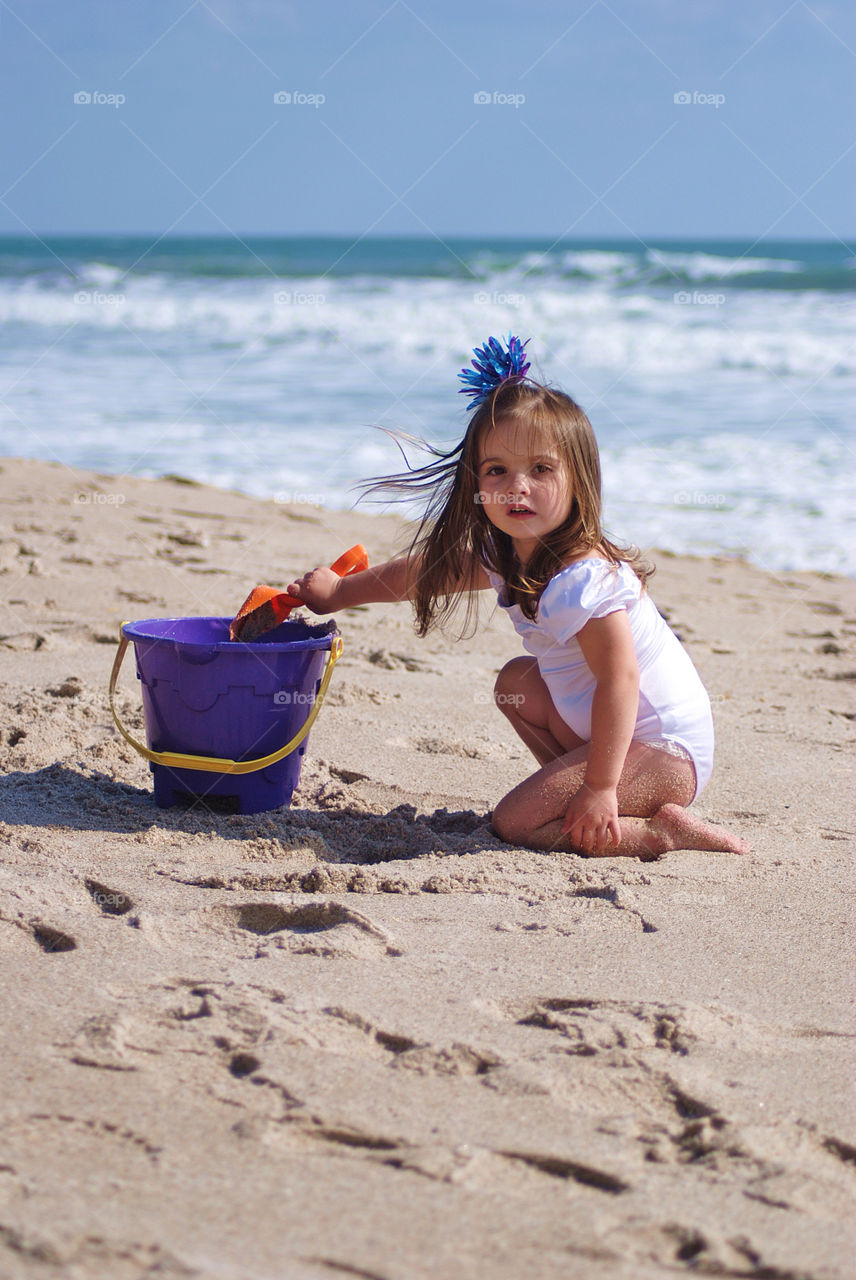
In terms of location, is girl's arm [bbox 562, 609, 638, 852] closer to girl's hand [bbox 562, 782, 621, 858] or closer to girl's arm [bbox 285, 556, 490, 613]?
girl's hand [bbox 562, 782, 621, 858]

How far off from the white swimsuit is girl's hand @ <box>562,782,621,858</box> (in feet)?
0.57

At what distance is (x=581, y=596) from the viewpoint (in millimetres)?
Answer: 2207

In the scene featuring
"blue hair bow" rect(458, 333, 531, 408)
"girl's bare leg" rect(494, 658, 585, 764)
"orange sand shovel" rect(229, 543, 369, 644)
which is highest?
"blue hair bow" rect(458, 333, 531, 408)

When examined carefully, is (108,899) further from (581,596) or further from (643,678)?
(643,678)

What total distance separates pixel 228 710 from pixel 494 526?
26.9 inches

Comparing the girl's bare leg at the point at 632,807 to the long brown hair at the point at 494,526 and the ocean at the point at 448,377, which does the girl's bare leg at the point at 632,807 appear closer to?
the long brown hair at the point at 494,526

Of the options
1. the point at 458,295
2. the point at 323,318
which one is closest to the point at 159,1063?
the point at 323,318

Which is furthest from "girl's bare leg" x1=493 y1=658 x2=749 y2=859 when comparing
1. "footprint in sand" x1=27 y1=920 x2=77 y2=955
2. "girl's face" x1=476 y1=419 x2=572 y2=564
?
"footprint in sand" x1=27 y1=920 x2=77 y2=955

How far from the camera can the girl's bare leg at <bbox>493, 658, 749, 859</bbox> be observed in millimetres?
2314

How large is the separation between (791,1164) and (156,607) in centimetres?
326

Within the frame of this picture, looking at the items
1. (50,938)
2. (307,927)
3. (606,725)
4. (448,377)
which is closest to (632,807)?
(606,725)

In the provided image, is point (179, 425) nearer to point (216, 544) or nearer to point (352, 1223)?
point (216, 544)

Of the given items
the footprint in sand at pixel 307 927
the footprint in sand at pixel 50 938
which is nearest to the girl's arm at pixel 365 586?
the footprint in sand at pixel 307 927

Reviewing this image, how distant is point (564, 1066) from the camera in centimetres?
149
